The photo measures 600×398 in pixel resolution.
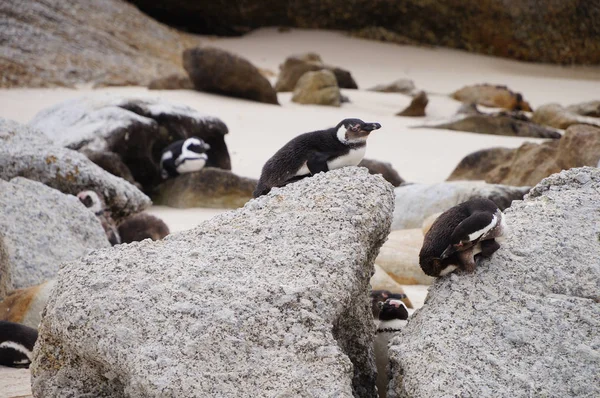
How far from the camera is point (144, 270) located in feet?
9.11

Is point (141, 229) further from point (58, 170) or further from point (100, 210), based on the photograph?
point (58, 170)

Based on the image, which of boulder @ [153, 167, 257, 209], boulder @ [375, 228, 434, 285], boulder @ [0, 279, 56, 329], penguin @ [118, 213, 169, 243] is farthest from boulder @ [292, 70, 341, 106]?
boulder @ [0, 279, 56, 329]

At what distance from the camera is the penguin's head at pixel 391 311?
11.5 feet

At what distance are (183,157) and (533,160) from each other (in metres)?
3.45

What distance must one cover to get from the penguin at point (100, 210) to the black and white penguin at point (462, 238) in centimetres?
343

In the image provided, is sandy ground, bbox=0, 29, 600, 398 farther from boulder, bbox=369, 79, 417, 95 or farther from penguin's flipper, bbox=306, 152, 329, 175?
→ penguin's flipper, bbox=306, 152, 329, 175

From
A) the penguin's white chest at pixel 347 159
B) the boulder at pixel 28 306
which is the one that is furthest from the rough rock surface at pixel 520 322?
the boulder at pixel 28 306

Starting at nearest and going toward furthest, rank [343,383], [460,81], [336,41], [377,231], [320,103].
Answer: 1. [343,383]
2. [377,231]
3. [320,103]
4. [460,81]
5. [336,41]

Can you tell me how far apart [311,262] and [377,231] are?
36cm

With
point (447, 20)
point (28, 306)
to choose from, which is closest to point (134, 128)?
point (28, 306)

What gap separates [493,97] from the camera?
1636cm

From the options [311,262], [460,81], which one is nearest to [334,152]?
[311,262]

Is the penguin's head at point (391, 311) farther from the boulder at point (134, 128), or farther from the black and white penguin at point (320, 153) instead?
the boulder at point (134, 128)

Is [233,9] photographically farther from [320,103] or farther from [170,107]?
[170,107]
